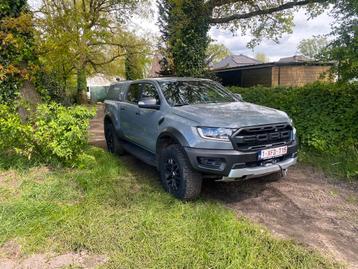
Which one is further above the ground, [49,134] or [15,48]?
[15,48]

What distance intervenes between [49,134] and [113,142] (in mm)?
1752

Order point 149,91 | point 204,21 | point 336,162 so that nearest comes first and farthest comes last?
point 149,91
point 336,162
point 204,21

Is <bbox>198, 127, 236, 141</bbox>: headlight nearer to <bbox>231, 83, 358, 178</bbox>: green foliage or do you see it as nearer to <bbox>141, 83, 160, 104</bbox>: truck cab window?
<bbox>141, 83, 160, 104</bbox>: truck cab window

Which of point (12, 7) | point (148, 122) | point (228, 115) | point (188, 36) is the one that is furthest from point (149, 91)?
point (188, 36)

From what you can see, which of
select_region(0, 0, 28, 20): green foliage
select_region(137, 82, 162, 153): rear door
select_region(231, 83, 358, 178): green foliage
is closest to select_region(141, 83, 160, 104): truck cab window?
select_region(137, 82, 162, 153): rear door

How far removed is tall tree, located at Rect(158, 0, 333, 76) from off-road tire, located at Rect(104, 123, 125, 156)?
216 inches

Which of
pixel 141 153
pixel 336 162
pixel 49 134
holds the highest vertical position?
pixel 49 134

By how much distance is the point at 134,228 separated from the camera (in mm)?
3176

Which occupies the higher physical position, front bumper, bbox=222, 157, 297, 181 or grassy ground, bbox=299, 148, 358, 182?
front bumper, bbox=222, 157, 297, 181

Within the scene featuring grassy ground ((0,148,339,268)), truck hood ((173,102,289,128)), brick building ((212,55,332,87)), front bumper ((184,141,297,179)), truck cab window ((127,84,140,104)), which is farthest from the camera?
brick building ((212,55,332,87))

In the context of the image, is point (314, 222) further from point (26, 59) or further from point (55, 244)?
point (26, 59)

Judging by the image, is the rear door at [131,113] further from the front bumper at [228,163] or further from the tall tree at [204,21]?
the tall tree at [204,21]

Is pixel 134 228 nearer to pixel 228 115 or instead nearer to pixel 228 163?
pixel 228 163

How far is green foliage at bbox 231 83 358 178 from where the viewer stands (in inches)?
203
